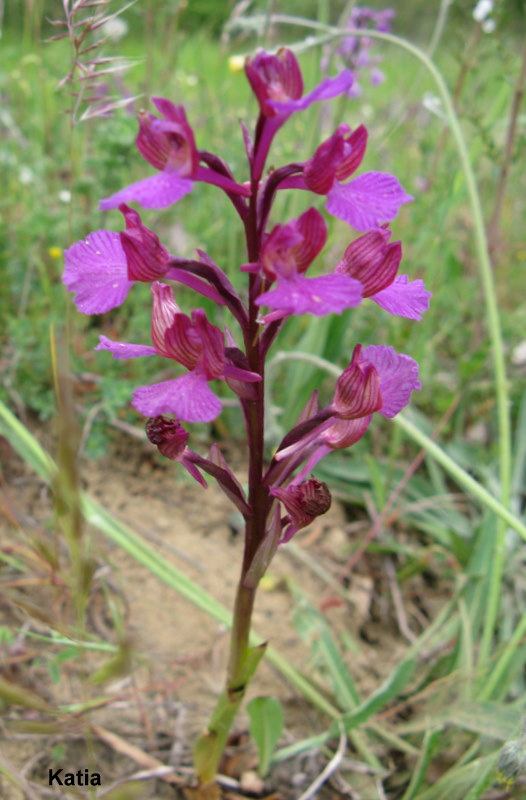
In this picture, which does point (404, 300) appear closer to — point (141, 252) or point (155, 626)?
A: point (141, 252)

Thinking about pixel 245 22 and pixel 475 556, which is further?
pixel 245 22

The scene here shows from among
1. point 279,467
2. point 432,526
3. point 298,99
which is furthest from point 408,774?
point 298,99

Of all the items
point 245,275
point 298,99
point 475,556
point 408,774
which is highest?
point 298,99

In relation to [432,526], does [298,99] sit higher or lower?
higher

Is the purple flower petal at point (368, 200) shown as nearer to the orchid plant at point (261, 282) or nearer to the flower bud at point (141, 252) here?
the orchid plant at point (261, 282)

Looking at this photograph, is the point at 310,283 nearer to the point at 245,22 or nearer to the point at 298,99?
the point at 298,99

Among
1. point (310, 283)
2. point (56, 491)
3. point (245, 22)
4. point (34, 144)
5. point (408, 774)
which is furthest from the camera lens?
point (34, 144)

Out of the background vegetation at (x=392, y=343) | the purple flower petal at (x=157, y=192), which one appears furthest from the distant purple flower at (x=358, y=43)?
the purple flower petal at (x=157, y=192)

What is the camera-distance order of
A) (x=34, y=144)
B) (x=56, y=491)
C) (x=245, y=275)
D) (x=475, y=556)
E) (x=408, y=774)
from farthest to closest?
(x=34, y=144) < (x=245, y=275) < (x=475, y=556) < (x=408, y=774) < (x=56, y=491)
